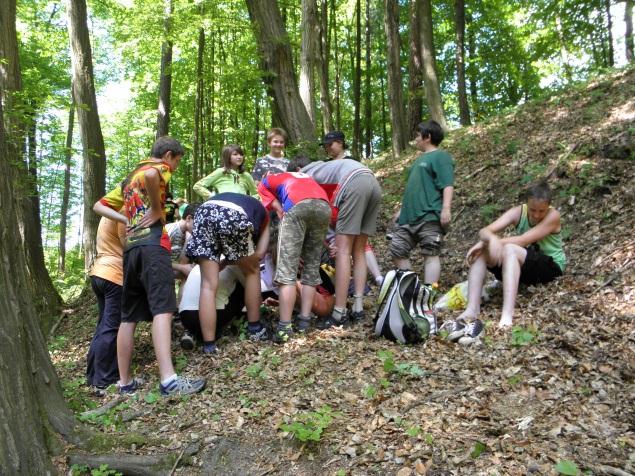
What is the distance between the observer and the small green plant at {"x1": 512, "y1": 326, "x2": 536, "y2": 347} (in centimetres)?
418

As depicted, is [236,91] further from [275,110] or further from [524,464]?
[524,464]

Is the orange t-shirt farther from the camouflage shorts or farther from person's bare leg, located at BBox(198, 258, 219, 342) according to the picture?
the camouflage shorts

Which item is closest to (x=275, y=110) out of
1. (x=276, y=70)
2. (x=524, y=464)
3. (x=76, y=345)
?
(x=276, y=70)

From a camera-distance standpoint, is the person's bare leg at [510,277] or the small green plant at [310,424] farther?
the person's bare leg at [510,277]

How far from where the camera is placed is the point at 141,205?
429 centimetres

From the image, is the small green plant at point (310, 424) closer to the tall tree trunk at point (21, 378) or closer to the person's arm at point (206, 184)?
the tall tree trunk at point (21, 378)

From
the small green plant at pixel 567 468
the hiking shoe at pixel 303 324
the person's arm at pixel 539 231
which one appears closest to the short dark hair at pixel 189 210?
the hiking shoe at pixel 303 324

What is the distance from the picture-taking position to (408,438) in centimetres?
322

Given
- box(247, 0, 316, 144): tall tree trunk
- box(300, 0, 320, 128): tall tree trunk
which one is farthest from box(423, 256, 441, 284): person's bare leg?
box(300, 0, 320, 128): tall tree trunk

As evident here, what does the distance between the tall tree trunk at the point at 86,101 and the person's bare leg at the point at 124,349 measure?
540 cm

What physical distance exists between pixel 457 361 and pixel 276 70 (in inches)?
255

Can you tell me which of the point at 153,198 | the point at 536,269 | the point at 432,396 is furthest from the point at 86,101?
the point at 432,396

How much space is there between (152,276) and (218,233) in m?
0.70

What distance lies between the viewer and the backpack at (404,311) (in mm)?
4543
